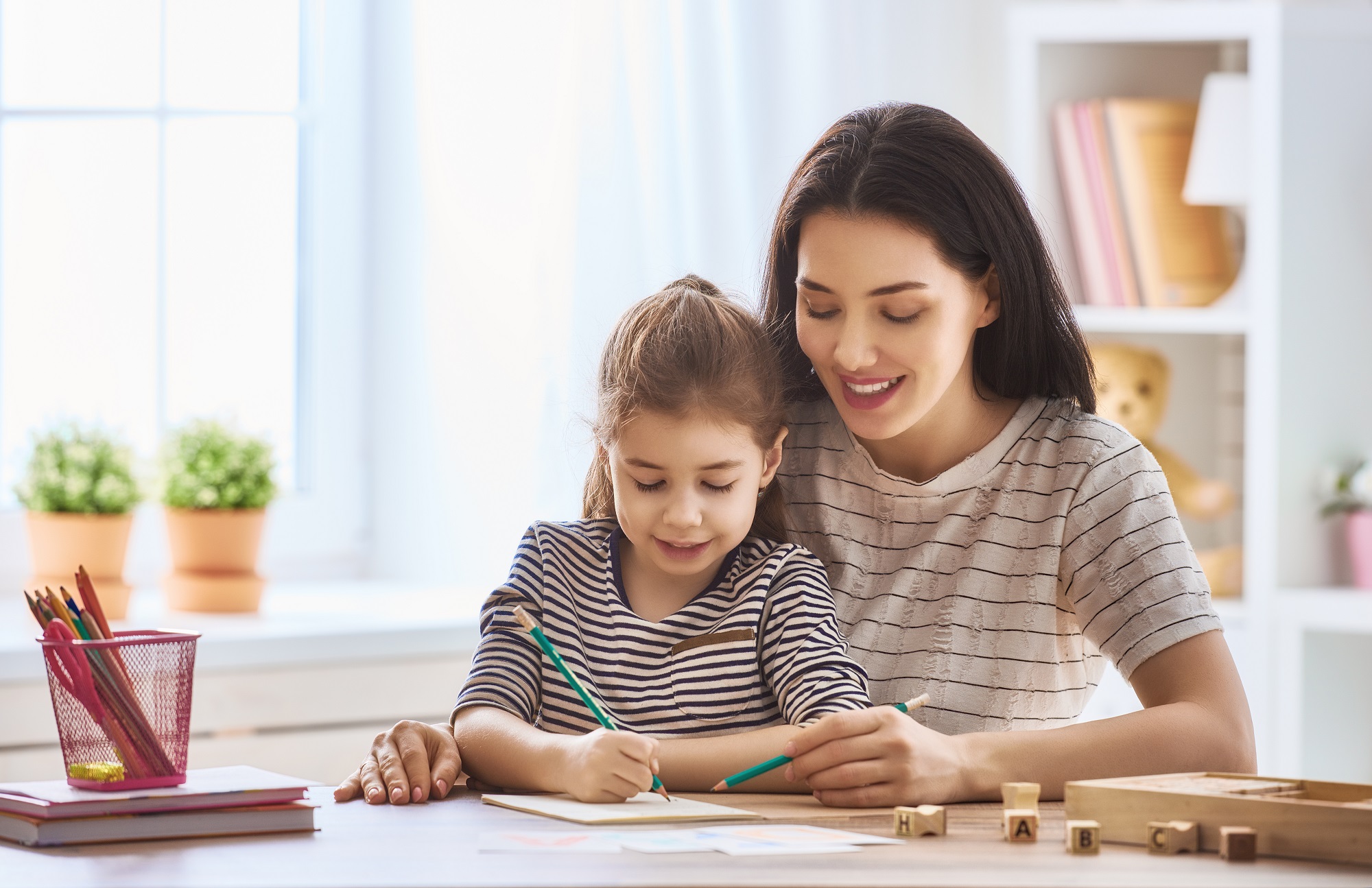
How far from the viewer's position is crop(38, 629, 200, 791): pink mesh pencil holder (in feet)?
3.78

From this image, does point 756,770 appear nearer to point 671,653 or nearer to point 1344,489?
point 671,653

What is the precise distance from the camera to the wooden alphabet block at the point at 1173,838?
1.11 metres

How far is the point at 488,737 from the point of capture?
1.35 meters

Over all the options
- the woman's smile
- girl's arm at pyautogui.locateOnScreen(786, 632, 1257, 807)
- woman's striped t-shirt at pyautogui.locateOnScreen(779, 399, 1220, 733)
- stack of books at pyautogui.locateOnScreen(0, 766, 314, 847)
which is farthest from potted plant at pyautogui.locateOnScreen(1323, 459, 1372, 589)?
stack of books at pyautogui.locateOnScreen(0, 766, 314, 847)

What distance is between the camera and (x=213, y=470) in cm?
250

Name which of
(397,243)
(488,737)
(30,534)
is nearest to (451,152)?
(397,243)

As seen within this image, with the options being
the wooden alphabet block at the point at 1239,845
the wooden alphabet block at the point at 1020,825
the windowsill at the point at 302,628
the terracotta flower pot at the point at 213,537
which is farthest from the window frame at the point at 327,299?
the wooden alphabet block at the point at 1239,845

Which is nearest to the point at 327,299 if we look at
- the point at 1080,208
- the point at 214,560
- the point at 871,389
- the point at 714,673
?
the point at 214,560

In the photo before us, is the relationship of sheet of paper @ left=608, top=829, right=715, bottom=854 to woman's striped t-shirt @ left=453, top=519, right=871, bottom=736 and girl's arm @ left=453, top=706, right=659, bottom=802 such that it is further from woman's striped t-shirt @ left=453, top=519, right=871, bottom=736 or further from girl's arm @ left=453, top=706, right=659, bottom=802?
woman's striped t-shirt @ left=453, top=519, right=871, bottom=736

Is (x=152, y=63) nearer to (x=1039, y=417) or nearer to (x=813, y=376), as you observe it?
(x=813, y=376)

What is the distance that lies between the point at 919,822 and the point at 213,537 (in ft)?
5.32

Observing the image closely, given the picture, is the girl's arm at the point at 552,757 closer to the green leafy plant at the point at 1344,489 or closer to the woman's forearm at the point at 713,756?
the woman's forearm at the point at 713,756

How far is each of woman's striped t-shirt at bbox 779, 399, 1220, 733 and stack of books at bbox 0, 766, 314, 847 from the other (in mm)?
645

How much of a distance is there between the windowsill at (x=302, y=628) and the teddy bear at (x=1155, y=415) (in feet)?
3.72
